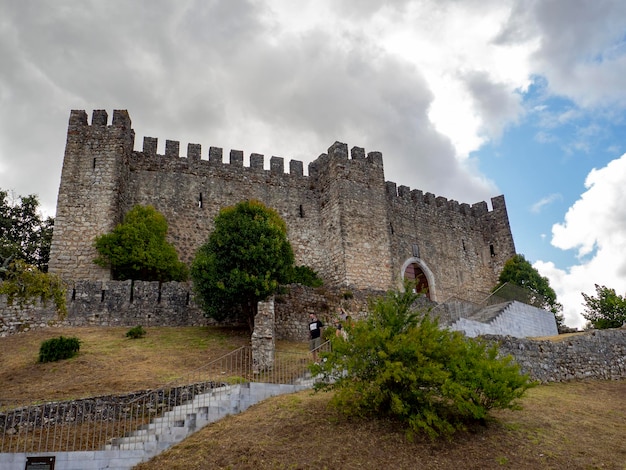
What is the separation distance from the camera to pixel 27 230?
96.4 feet

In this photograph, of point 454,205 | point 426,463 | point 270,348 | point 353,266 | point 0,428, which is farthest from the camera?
point 454,205

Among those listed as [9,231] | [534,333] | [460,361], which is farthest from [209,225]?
[460,361]

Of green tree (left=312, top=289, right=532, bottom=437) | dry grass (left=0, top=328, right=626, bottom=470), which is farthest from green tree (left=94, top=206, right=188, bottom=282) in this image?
green tree (left=312, top=289, right=532, bottom=437)

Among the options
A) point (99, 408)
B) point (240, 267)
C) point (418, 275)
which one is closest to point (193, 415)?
point (99, 408)

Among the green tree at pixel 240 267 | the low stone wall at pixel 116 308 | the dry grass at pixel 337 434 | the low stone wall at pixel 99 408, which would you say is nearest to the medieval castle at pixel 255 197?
the low stone wall at pixel 116 308

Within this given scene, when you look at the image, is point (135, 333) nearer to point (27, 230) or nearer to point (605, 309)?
point (27, 230)

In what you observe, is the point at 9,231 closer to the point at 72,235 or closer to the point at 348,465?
the point at 72,235

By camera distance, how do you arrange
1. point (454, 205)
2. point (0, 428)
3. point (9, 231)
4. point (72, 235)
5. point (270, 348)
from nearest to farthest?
point (0, 428), point (270, 348), point (72, 235), point (9, 231), point (454, 205)

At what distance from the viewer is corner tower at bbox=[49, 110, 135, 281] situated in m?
22.2

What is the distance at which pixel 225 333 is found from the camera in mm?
19031

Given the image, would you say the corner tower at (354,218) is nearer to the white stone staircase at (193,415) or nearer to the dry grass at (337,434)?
the dry grass at (337,434)

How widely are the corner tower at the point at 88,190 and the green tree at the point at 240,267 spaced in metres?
5.98

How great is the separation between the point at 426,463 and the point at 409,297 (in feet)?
11.1

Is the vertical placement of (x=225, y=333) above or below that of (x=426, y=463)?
above
